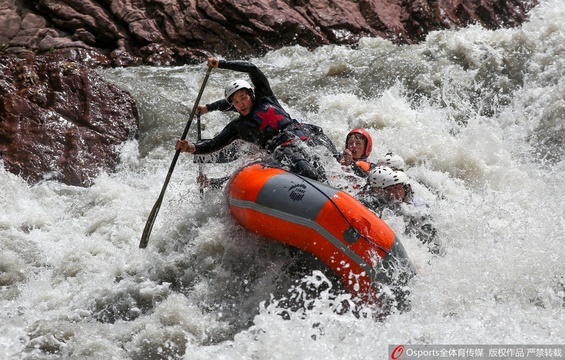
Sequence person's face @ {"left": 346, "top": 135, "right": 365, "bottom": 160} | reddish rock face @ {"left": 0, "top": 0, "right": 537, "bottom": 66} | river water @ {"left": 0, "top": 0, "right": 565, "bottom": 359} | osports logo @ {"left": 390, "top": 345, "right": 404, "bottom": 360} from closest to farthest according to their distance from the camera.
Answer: osports logo @ {"left": 390, "top": 345, "right": 404, "bottom": 360}, river water @ {"left": 0, "top": 0, "right": 565, "bottom": 359}, person's face @ {"left": 346, "top": 135, "right": 365, "bottom": 160}, reddish rock face @ {"left": 0, "top": 0, "right": 537, "bottom": 66}

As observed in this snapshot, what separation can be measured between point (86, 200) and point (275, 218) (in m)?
2.53

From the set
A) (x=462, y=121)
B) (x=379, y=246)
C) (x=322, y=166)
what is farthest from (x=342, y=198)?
(x=462, y=121)

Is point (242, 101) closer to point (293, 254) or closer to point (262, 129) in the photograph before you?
point (262, 129)

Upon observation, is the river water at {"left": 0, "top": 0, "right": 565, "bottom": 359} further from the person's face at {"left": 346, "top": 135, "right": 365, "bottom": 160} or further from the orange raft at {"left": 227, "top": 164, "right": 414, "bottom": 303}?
the person's face at {"left": 346, "top": 135, "right": 365, "bottom": 160}

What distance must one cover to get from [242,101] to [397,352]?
2.71m

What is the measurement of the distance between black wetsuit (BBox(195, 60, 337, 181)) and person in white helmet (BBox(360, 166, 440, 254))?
478 millimetres

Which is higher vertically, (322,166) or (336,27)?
(336,27)

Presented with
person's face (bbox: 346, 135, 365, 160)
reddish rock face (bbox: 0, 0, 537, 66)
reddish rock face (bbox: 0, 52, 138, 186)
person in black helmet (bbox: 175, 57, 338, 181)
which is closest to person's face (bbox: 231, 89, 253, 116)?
person in black helmet (bbox: 175, 57, 338, 181)

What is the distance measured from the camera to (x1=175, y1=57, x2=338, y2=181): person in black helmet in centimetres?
588

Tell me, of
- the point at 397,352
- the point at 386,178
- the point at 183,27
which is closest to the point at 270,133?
the point at 386,178

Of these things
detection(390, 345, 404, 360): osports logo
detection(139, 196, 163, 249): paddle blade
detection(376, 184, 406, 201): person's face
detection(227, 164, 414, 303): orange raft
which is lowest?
detection(139, 196, 163, 249): paddle blade

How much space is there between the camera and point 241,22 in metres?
9.86

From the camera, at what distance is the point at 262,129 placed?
6.06 m

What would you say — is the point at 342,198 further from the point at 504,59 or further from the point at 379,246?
the point at 504,59
